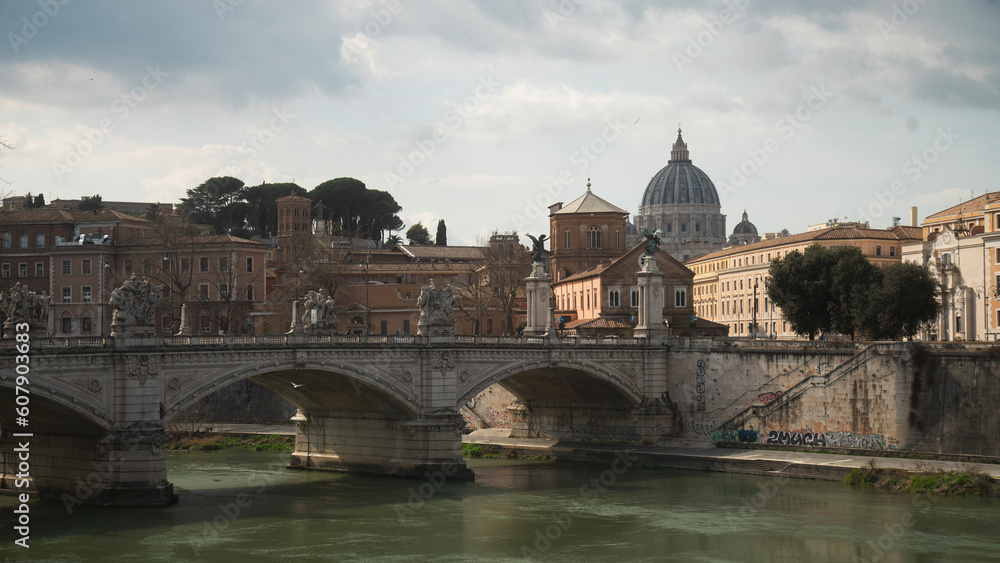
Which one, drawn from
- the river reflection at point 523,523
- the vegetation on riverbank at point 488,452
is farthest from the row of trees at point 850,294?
the vegetation on riverbank at point 488,452

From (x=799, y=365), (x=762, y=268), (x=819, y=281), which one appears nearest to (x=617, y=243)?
(x=762, y=268)

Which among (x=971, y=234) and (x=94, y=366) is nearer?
(x=94, y=366)

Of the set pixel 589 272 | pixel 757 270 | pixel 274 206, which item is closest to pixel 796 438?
pixel 589 272

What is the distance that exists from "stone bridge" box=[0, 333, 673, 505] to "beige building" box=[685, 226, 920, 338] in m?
20.4

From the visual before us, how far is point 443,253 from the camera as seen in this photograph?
95.8 m

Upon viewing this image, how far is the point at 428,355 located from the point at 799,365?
605 inches

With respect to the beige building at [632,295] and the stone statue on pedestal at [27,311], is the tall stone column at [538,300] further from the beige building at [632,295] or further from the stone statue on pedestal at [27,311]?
the stone statue on pedestal at [27,311]

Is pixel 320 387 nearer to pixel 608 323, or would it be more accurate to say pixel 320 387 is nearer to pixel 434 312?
pixel 434 312

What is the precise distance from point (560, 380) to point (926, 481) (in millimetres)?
16723

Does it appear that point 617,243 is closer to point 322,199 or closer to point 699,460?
point 699,460

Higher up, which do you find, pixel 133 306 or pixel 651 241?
pixel 651 241

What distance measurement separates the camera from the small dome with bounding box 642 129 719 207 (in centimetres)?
18000

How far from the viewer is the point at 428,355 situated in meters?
44.5

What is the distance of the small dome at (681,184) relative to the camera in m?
180
